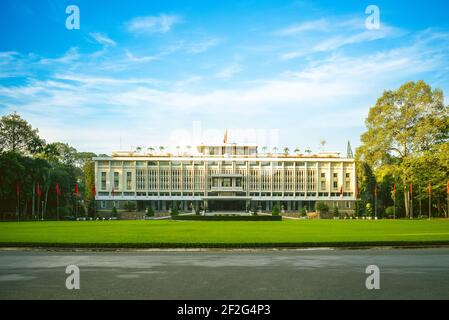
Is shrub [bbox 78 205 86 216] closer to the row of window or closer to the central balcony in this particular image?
the row of window

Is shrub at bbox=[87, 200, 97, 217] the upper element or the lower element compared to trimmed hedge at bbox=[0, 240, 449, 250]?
lower

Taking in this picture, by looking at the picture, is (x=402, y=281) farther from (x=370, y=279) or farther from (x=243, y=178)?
(x=243, y=178)

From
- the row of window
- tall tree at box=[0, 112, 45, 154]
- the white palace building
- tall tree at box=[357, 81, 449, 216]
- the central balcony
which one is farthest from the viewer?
the row of window

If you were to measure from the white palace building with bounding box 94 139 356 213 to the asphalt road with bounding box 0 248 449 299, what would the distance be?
A: 93.4 meters

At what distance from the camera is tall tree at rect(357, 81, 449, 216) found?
60469 millimetres

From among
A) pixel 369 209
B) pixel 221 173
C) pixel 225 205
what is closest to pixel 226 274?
pixel 369 209

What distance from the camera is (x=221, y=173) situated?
116 m

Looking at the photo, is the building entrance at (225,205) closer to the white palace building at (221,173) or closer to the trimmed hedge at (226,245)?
the white palace building at (221,173)

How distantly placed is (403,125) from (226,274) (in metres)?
56.0

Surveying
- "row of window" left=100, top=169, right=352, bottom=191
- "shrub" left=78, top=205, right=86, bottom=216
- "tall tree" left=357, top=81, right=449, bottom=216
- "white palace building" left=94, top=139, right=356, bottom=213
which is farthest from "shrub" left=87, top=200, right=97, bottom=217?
"tall tree" left=357, top=81, right=449, bottom=216
